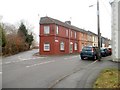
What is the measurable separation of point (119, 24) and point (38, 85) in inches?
694

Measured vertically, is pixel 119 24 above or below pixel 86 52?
above

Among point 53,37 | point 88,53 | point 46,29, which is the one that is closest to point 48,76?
point 88,53

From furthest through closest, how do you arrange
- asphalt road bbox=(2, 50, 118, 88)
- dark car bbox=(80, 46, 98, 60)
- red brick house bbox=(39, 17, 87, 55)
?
red brick house bbox=(39, 17, 87, 55) < dark car bbox=(80, 46, 98, 60) < asphalt road bbox=(2, 50, 118, 88)

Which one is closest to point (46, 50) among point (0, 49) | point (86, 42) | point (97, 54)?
point (0, 49)

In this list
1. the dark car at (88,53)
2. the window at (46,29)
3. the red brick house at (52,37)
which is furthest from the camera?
the window at (46,29)

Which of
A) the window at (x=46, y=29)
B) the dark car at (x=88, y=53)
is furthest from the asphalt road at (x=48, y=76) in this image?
the window at (x=46, y=29)

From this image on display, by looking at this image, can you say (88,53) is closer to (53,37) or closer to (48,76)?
(53,37)

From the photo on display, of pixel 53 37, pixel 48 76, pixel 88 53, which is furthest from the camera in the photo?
pixel 53 37

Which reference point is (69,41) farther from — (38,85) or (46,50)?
(38,85)

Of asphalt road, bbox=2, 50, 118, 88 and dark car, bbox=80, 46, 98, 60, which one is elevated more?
dark car, bbox=80, 46, 98, 60

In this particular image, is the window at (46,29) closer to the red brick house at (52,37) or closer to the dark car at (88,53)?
the red brick house at (52,37)

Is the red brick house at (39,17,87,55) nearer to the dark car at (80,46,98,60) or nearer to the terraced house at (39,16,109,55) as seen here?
the terraced house at (39,16,109,55)

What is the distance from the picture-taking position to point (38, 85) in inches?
488

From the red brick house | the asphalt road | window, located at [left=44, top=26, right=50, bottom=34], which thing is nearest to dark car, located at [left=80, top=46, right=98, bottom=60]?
the asphalt road
